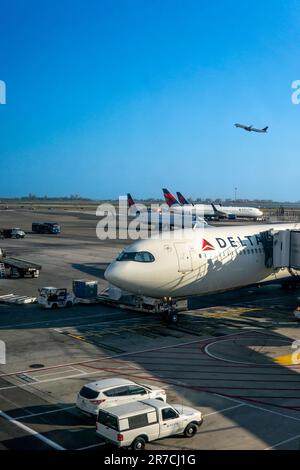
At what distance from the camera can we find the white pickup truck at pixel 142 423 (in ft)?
51.0

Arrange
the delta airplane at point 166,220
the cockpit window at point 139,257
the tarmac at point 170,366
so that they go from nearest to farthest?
the tarmac at point 170,366
the cockpit window at point 139,257
the delta airplane at point 166,220

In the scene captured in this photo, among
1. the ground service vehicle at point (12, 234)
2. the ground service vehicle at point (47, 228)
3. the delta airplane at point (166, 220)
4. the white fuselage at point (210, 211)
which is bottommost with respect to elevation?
the ground service vehicle at point (12, 234)

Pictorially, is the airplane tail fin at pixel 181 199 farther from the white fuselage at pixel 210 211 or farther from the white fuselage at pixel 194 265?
the white fuselage at pixel 194 265

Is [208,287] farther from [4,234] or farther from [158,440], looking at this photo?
[4,234]

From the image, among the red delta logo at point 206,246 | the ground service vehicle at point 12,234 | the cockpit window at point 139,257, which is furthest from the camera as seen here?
the ground service vehicle at point 12,234

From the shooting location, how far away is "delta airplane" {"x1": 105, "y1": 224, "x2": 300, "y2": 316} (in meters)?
31.0

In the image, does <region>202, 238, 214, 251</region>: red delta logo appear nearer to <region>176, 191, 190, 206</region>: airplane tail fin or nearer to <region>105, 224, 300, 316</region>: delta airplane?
<region>105, 224, 300, 316</region>: delta airplane

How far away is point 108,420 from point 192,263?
56.8 feet

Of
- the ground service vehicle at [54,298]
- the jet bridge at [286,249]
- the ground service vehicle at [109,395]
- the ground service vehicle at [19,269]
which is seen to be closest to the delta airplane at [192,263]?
the jet bridge at [286,249]

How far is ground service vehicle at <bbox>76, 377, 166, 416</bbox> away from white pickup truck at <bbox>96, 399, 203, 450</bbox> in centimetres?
86

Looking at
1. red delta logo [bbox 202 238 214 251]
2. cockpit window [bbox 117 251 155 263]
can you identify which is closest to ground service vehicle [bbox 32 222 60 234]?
red delta logo [bbox 202 238 214 251]

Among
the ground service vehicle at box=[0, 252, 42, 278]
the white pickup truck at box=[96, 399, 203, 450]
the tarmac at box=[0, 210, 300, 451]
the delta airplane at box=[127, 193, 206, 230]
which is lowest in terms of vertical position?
the tarmac at box=[0, 210, 300, 451]

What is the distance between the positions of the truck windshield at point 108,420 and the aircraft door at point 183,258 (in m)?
16.1

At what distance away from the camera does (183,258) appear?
1262 inches
